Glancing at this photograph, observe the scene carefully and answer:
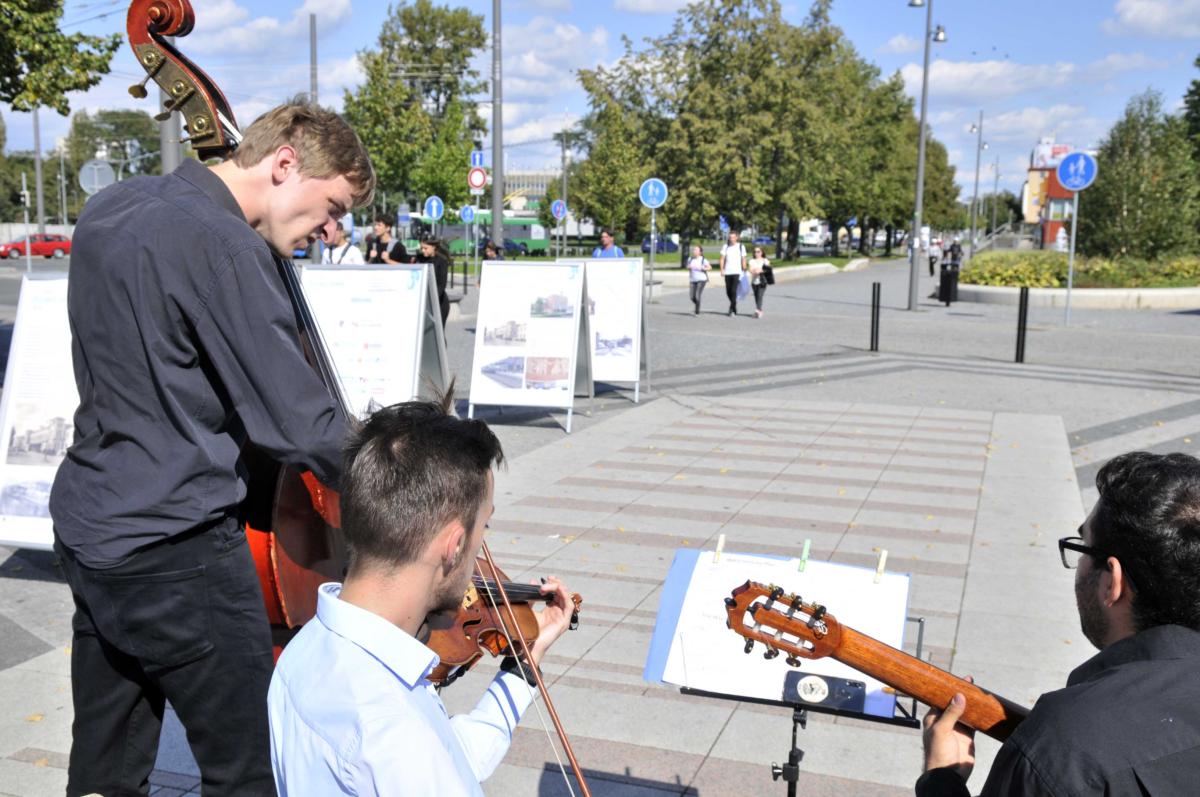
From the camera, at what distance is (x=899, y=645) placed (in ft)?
8.41

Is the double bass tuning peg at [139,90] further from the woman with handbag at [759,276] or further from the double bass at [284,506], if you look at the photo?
the woman with handbag at [759,276]

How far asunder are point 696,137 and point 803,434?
33.5 meters

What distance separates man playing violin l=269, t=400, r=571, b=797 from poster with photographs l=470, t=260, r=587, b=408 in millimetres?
8294

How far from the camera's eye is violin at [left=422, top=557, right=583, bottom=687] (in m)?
2.00

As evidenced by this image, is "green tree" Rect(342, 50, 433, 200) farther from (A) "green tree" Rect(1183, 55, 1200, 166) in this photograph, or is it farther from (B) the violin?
(A) "green tree" Rect(1183, 55, 1200, 166)

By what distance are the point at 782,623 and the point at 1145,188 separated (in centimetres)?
3320

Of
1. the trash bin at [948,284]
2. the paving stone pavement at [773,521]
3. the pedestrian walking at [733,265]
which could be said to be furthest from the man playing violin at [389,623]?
the trash bin at [948,284]

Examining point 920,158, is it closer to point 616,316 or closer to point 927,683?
point 616,316

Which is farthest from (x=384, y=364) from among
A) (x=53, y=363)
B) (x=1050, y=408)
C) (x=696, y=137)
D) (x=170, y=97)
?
(x=696, y=137)

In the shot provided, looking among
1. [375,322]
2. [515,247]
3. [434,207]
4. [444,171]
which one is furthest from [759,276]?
[515,247]

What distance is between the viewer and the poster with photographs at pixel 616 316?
37.7 ft

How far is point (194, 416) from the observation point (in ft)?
6.81

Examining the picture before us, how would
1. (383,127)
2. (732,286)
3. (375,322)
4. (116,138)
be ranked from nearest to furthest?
(375,322), (732,286), (383,127), (116,138)

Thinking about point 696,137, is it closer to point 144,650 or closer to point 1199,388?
point 1199,388
